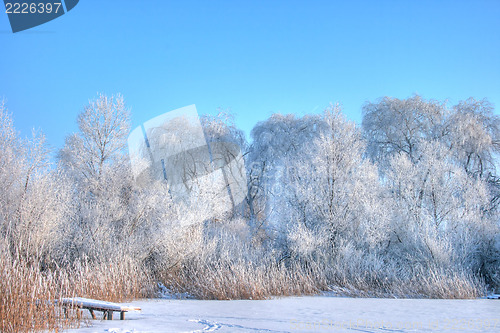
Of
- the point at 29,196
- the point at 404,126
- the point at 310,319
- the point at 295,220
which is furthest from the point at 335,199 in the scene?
the point at 29,196

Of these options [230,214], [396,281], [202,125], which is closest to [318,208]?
[396,281]

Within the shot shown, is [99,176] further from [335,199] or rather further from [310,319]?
[310,319]

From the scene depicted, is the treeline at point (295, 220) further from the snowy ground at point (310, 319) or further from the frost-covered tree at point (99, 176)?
the snowy ground at point (310, 319)

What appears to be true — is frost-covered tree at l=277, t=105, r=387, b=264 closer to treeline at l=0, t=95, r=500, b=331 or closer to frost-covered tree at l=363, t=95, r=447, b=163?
treeline at l=0, t=95, r=500, b=331

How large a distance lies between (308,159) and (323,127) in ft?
20.9

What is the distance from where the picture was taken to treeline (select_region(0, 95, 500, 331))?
42.8 ft

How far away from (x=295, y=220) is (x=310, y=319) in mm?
10052

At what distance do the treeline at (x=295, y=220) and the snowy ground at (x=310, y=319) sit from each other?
2655mm

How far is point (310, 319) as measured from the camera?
6.80 m

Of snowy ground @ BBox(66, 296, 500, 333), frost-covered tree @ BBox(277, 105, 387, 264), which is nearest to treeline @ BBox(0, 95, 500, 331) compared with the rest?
frost-covered tree @ BBox(277, 105, 387, 264)

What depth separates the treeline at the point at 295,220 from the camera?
13.0 metres

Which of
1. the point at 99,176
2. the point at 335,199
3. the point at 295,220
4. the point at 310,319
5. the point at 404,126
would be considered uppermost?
the point at 404,126

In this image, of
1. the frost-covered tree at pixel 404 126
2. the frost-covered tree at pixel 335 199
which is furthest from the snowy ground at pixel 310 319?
the frost-covered tree at pixel 404 126

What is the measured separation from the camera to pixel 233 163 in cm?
2586
